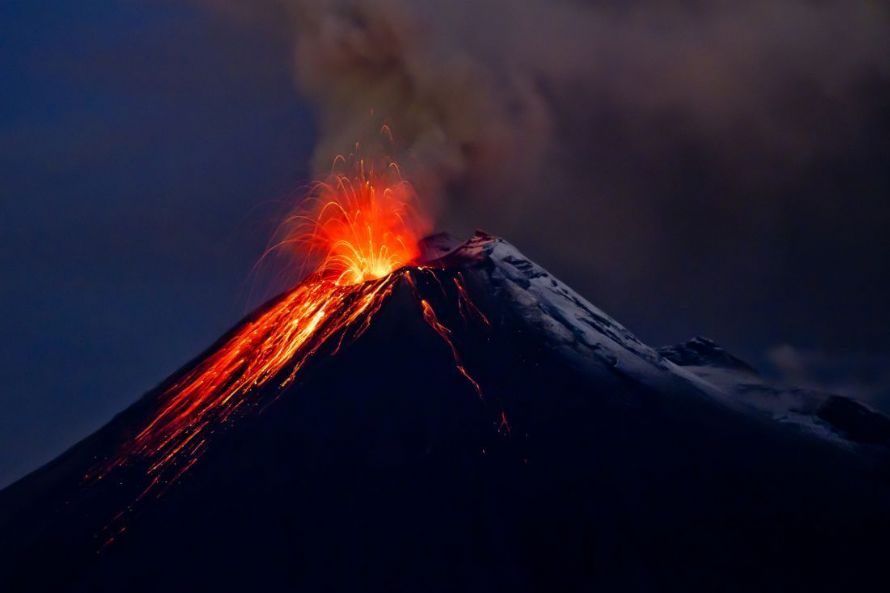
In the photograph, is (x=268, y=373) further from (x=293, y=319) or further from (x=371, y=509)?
(x=371, y=509)

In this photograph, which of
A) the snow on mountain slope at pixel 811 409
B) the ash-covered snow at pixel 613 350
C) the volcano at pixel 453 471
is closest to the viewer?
the volcano at pixel 453 471

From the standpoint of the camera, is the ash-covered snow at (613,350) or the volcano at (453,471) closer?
the volcano at (453,471)

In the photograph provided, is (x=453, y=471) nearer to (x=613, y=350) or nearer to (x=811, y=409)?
(x=613, y=350)

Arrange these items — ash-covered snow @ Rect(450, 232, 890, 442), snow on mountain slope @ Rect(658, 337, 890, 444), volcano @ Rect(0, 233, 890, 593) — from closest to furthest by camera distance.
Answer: volcano @ Rect(0, 233, 890, 593) < ash-covered snow @ Rect(450, 232, 890, 442) < snow on mountain slope @ Rect(658, 337, 890, 444)

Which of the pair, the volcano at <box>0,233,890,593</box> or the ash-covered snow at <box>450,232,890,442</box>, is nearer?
the volcano at <box>0,233,890,593</box>

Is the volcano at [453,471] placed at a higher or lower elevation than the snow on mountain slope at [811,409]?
lower

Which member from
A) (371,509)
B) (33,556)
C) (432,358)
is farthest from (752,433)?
(33,556)

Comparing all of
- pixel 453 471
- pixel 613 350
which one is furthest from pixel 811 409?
pixel 453 471

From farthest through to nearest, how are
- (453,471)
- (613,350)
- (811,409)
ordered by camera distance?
(811,409), (613,350), (453,471)
